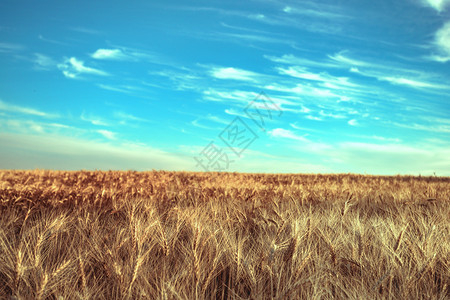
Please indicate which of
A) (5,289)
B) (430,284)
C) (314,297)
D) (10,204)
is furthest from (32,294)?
(10,204)

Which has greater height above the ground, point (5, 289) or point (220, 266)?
point (220, 266)

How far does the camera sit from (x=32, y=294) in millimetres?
1630

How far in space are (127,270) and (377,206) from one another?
151 inches

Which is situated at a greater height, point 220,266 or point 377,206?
point 377,206

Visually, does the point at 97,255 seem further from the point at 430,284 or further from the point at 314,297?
the point at 430,284

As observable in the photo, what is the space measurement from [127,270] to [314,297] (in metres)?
0.91

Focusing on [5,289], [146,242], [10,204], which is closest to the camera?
[5,289]

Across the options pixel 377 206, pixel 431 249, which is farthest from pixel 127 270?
pixel 377 206

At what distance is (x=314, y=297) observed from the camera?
1502mm

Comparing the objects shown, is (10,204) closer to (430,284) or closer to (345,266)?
(345,266)

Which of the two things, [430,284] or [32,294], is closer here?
[32,294]

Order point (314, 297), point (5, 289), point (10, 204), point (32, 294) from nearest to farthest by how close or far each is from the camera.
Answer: point (314, 297)
point (32, 294)
point (5, 289)
point (10, 204)

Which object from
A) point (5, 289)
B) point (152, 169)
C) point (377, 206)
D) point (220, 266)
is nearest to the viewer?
point (5, 289)

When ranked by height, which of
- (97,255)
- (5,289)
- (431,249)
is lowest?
(5,289)
